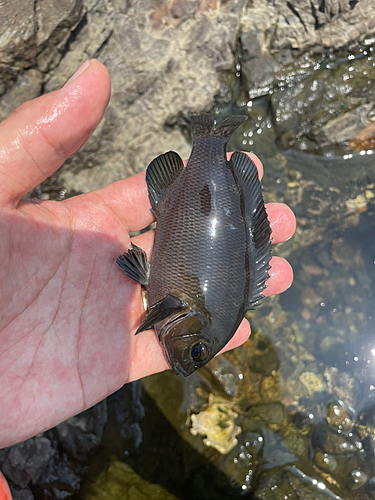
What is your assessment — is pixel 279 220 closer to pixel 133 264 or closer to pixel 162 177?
pixel 162 177

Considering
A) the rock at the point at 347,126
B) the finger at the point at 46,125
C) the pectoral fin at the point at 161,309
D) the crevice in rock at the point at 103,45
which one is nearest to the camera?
the finger at the point at 46,125

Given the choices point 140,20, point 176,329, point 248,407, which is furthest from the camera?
point 140,20

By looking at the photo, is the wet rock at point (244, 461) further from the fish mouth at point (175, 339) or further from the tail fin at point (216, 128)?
the tail fin at point (216, 128)

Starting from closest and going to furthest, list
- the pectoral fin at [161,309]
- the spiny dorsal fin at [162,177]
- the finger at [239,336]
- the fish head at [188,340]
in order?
the pectoral fin at [161,309] < the fish head at [188,340] < the spiny dorsal fin at [162,177] < the finger at [239,336]

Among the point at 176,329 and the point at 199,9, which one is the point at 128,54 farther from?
the point at 176,329

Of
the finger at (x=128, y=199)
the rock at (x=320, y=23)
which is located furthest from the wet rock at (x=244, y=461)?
the rock at (x=320, y=23)

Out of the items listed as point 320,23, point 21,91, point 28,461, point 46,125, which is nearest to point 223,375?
point 28,461

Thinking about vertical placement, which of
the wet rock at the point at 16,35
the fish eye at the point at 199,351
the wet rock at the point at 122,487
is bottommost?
the wet rock at the point at 122,487

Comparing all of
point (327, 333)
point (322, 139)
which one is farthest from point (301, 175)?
point (327, 333)
